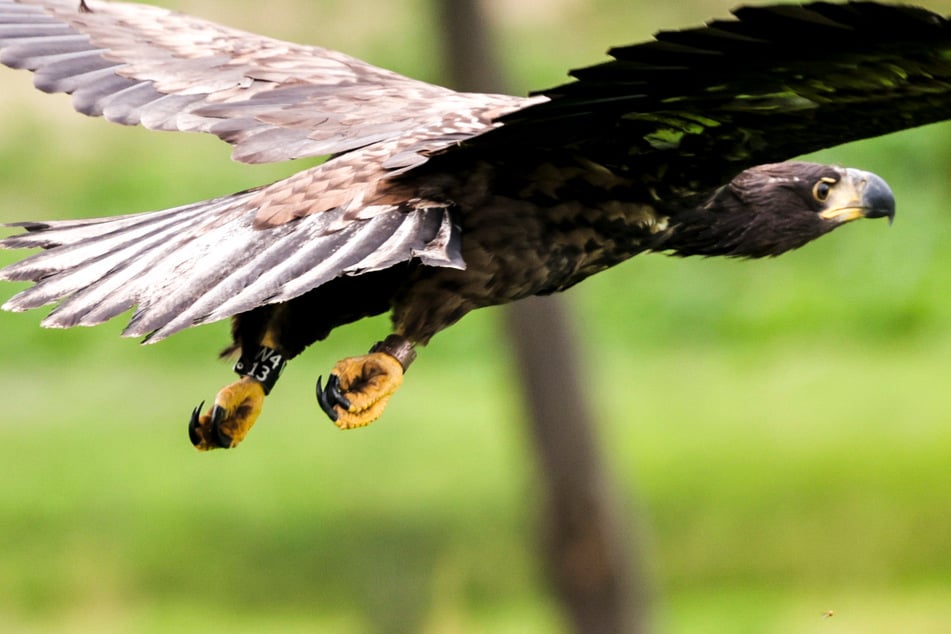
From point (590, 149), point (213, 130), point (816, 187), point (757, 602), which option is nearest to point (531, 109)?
point (590, 149)

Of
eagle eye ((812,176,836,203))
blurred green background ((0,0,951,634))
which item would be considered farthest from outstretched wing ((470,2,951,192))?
blurred green background ((0,0,951,634))

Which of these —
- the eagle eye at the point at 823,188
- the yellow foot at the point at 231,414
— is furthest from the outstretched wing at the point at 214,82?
the eagle eye at the point at 823,188

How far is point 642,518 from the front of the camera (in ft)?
25.3

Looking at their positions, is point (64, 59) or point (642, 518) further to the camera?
point (642, 518)

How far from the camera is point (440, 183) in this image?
3781 mm

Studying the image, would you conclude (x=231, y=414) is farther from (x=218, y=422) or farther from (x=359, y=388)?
(x=359, y=388)

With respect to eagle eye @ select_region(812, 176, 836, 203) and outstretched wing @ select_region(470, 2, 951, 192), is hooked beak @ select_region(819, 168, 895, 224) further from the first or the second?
outstretched wing @ select_region(470, 2, 951, 192)

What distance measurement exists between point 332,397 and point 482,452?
14.9 ft

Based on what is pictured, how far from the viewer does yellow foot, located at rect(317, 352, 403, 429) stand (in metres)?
3.74

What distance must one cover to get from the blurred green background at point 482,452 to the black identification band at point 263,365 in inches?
112

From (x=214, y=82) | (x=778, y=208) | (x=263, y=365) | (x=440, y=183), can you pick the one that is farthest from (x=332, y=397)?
(x=778, y=208)

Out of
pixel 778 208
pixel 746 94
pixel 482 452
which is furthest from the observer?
pixel 482 452

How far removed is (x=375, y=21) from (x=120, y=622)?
373cm

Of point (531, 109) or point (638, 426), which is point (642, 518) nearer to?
point (638, 426)
